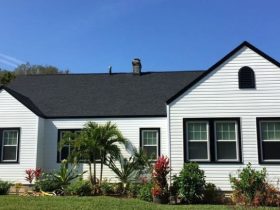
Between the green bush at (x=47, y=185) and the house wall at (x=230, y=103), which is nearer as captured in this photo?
the house wall at (x=230, y=103)

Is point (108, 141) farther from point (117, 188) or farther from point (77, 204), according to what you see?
point (77, 204)

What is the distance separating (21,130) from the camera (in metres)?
19.9

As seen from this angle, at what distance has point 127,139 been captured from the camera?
19781 mm

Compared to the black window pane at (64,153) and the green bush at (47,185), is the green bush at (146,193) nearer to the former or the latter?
the green bush at (47,185)

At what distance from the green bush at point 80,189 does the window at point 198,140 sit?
4655 millimetres

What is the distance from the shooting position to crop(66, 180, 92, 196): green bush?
658 inches

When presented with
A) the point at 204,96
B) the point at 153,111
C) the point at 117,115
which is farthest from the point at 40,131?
the point at 204,96

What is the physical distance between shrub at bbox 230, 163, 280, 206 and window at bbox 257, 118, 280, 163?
4.47 feet

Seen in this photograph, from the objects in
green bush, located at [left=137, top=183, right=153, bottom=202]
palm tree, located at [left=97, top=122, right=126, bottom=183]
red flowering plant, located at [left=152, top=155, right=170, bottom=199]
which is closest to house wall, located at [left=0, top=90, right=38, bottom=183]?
palm tree, located at [left=97, top=122, right=126, bottom=183]

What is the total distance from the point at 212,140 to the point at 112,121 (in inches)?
228

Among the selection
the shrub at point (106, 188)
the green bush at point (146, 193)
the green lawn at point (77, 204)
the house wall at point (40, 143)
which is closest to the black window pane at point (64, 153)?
the house wall at point (40, 143)

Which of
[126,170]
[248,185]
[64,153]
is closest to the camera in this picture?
[248,185]

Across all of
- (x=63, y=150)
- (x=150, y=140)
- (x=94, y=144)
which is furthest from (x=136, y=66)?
(x=94, y=144)

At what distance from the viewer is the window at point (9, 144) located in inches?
780
